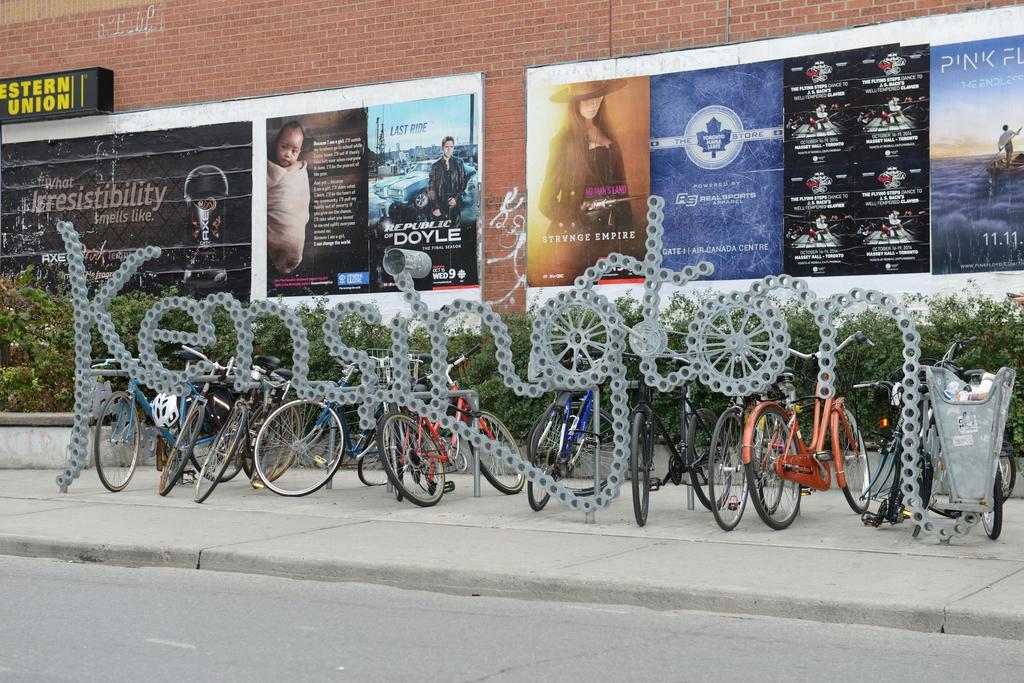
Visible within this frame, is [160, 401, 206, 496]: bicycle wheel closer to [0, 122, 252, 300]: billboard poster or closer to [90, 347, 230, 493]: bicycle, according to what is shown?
[90, 347, 230, 493]: bicycle

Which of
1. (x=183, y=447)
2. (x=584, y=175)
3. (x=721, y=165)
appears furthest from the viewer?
(x=584, y=175)

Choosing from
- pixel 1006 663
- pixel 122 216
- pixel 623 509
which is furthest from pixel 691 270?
pixel 122 216

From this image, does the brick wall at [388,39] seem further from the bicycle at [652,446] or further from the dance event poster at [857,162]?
the bicycle at [652,446]

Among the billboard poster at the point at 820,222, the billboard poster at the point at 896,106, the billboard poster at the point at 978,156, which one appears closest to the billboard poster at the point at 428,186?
the billboard poster at the point at 820,222

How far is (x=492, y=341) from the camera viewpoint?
13.4 meters

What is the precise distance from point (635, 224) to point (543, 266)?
1.23m

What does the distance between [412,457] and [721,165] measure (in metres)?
5.57

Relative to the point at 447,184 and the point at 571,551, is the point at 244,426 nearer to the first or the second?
the point at 571,551

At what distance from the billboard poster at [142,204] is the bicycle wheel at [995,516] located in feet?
35.8

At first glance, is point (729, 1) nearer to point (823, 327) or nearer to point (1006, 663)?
point (823, 327)

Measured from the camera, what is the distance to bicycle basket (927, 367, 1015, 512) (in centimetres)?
820

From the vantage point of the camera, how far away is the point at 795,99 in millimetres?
13836

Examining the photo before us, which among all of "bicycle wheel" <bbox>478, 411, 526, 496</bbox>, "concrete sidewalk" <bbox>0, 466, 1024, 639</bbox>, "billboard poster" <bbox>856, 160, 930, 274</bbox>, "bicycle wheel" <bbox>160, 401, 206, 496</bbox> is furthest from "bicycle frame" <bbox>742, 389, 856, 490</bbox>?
"bicycle wheel" <bbox>160, 401, 206, 496</bbox>

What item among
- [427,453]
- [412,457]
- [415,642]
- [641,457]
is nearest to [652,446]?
[641,457]
